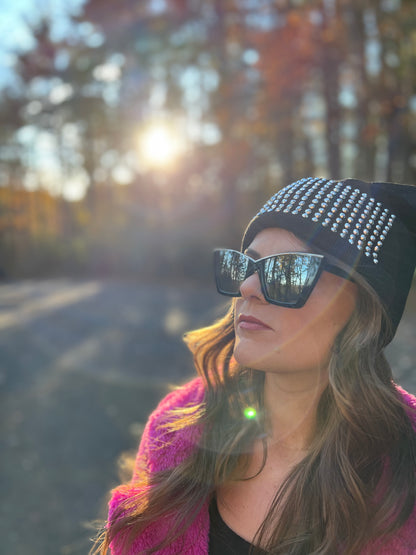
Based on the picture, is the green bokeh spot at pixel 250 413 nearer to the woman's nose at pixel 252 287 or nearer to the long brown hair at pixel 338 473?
the long brown hair at pixel 338 473

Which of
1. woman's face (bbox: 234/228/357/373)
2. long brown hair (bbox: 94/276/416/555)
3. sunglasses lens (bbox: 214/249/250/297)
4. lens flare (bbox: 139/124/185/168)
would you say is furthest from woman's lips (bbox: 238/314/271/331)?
lens flare (bbox: 139/124/185/168)

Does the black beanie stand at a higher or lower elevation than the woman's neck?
higher

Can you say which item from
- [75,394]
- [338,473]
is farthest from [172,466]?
[75,394]

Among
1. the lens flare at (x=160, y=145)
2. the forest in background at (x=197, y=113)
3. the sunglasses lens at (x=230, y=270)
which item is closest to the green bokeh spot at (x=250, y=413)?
the sunglasses lens at (x=230, y=270)

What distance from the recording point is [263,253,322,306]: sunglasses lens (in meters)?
1.52

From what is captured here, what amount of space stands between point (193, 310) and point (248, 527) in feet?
31.7

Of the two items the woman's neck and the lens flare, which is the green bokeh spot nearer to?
the woman's neck

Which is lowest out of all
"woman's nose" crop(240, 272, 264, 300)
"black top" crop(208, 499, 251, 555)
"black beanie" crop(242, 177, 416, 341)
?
"black top" crop(208, 499, 251, 555)

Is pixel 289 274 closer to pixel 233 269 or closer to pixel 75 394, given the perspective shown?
pixel 233 269

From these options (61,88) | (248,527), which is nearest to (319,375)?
(248,527)

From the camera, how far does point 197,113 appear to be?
23.1 m

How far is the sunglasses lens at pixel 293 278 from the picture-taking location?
4.99ft

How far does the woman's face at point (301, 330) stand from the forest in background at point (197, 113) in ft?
41.2

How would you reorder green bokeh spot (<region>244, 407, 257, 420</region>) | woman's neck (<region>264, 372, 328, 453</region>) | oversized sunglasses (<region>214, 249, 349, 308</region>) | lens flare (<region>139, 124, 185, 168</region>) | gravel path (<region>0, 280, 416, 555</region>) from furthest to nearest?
lens flare (<region>139, 124, 185, 168</region>) → gravel path (<region>0, 280, 416, 555</region>) → green bokeh spot (<region>244, 407, 257, 420</region>) → woman's neck (<region>264, 372, 328, 453</region>) → oversized sunglasses (<region>214, 249, 349, 308</region>)
